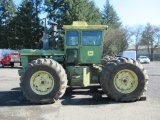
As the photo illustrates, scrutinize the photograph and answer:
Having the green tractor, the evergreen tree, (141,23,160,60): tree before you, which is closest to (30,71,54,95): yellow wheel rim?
the green tractor

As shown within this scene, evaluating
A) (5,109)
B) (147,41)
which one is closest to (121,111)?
(5,109)

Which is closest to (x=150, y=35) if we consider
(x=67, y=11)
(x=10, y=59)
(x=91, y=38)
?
(x=67, y=11)

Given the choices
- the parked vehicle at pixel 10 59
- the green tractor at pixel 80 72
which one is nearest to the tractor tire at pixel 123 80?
the green tractor at pixel 80 72

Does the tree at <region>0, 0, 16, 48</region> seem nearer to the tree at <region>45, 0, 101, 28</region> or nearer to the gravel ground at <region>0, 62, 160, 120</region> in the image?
the tree at <region>45, 0, 101, 28</region>

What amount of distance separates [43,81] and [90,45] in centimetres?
220

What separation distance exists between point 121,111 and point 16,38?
40049 millimetres

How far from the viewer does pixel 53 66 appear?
31.6ft

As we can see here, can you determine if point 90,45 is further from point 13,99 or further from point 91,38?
point 13,99

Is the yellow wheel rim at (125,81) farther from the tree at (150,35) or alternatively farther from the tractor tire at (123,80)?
the tree at (150,35)

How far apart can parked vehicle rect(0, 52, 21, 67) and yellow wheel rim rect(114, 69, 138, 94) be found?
2419 cm

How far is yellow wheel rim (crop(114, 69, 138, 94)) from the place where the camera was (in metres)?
9.92

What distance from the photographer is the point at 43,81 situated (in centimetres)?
972

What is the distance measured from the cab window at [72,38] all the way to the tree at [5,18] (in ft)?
129

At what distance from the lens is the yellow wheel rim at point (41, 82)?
381 inches
